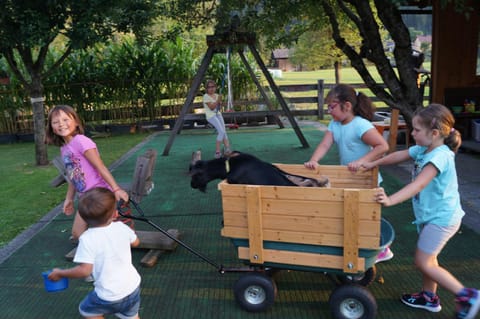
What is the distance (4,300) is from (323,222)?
2.67m

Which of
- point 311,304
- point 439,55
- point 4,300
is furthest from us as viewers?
point 439,55

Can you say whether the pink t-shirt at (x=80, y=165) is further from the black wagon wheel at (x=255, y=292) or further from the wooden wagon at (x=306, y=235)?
the black wagon wheel at (x=255, y=292)

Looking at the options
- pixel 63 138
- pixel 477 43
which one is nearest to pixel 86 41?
pixel 63 138

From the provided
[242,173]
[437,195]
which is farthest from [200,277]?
[437,195]

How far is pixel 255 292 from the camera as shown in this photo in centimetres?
295

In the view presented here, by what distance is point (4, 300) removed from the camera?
132 inches

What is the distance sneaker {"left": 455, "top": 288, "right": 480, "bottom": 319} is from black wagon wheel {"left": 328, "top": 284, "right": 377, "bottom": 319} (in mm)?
516

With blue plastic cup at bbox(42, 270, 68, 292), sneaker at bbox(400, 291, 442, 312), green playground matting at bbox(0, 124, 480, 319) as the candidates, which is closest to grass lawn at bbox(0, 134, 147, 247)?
green playground matting at bbox(0, 124, 480, 319)

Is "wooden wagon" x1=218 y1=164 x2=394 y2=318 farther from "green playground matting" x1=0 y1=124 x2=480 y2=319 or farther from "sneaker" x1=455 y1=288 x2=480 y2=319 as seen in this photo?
"sneaker" x1=455 y1=288 x2=480 y2=319

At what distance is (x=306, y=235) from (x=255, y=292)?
0.63 meters

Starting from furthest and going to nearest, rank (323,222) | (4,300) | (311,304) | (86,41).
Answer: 1. (86,41)
2. (4,300)
3. (311,304)
4. (323,222)

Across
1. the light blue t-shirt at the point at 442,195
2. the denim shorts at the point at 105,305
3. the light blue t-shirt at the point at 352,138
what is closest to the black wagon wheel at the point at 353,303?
the light blue t-shirt at the point at 442,195

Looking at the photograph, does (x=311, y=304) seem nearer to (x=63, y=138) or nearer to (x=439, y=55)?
(x=63, y=138)

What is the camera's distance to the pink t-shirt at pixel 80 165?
10.8ft
